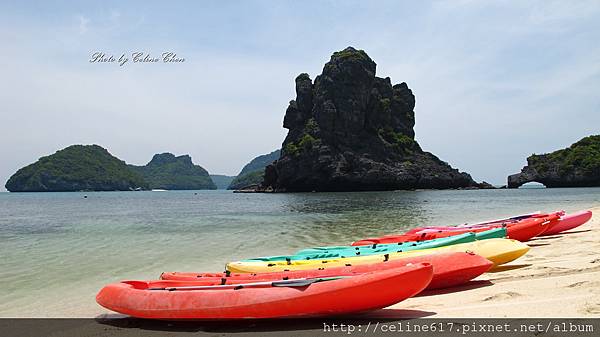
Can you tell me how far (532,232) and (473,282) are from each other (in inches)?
239

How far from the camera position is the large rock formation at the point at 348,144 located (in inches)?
3410

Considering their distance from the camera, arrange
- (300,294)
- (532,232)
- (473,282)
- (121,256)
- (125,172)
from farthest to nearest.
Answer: (125,172)
(121,256)
(532,232)
(473,282)
(300,294)

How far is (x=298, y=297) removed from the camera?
5422 mm

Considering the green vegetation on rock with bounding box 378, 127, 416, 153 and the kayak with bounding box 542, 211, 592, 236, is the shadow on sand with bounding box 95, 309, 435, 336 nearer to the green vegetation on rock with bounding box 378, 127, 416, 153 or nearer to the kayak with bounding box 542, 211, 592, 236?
the kayak with bounding box 542, 211, 592, 236

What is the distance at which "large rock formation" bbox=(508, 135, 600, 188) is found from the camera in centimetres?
8781

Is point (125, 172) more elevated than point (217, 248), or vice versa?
point (125, 172)

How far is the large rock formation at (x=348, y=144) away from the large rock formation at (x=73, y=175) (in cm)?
9498

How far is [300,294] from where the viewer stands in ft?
17.8

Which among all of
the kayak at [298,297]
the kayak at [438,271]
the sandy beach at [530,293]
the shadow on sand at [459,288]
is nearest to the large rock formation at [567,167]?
the sandy beach at [530,293]

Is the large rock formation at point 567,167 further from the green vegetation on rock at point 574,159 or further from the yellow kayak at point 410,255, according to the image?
the yellow kayak at point 410,255

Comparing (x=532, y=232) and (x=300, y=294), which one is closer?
(x=300, y=294)

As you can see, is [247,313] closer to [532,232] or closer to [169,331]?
[169,331]

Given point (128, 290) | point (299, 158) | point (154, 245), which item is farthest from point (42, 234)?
point (299, 158)

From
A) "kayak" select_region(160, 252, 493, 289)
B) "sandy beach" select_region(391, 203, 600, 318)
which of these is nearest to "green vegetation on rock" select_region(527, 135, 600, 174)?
"sandy beach" select_region(391, 203, 600, 318)
